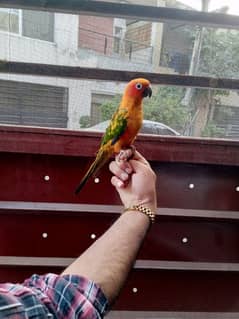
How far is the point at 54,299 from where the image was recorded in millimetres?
499

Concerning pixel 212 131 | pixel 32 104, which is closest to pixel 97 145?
pixel 32 104

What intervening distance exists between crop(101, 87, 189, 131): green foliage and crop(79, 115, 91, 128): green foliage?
0.13 feet

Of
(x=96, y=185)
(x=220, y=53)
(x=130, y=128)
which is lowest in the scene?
(x=96, y=185)

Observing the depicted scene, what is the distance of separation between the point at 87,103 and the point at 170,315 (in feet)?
2.26

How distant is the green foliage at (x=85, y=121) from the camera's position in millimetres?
952

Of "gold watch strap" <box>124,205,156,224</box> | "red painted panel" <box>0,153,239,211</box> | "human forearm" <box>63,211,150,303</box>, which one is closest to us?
"human forearm" <box>63,211,150,303</box>

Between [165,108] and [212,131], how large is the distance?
154 mm

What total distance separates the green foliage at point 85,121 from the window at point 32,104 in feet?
0.14

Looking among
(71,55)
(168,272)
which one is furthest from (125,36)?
(168,272)

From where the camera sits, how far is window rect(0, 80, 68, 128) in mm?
933

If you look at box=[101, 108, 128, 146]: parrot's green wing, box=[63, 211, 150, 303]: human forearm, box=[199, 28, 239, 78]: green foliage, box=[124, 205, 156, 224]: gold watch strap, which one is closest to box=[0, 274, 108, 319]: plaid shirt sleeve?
box=[63, 211, 150, 303]: human forearm

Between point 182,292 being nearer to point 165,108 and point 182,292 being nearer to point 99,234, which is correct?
point 99,234

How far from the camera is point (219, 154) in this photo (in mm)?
979

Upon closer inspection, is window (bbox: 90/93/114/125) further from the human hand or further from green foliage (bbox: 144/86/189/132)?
the human hand
